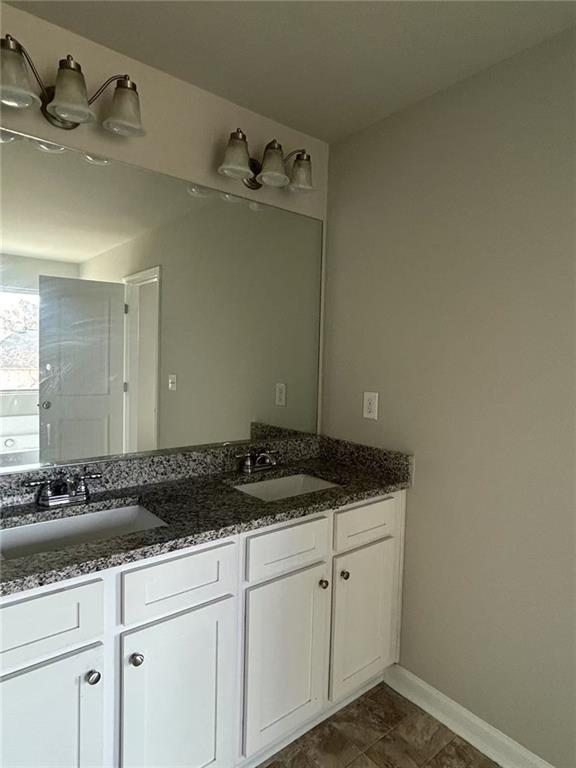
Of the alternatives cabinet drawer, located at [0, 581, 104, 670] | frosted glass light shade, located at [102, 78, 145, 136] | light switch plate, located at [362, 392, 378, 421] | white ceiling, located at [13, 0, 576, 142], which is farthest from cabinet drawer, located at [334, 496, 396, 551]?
white ceiling, located at [13, 0, 576, 142]

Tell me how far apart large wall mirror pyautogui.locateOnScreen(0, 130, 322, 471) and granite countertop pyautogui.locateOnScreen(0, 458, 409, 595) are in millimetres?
234

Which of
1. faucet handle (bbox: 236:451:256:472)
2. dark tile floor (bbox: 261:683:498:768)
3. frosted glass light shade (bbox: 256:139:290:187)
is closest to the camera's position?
dark tile floor (bbox: 261:683:498:768)

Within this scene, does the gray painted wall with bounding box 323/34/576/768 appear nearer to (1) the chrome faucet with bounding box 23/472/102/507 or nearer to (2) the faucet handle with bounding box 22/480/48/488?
(1) the chrome faucet with bounding box 23/472/102/507

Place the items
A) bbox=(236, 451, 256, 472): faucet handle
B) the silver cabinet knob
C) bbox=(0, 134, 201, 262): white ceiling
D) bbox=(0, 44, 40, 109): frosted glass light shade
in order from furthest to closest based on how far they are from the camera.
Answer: bbox=(236, 451, 256, 472): faucet handle → bbox=(0, 134, 201, 262): white ceiling → bbox=(0, 44, 40, 109): frosted glass light shade → the silver cabinet knob

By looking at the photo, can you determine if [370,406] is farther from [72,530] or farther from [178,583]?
[72,530]

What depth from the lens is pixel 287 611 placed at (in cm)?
148

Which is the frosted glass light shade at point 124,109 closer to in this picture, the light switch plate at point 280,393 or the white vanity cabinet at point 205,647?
the light switch plate at point 280,393

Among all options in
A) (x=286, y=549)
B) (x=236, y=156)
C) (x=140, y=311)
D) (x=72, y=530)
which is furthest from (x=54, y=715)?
(x=236, y=156)

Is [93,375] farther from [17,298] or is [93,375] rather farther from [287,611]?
[287,611]

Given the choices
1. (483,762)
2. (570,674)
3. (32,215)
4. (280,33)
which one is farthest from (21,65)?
(483,762)

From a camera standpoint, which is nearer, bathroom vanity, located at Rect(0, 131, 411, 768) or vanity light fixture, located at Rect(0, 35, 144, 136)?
bathroom vanity, located at Rect(0, 131, 411, 768)

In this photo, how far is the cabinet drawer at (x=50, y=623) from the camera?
3.20 ft

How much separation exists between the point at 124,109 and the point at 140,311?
0.69m

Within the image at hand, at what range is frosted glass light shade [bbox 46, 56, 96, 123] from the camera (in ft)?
4.27
